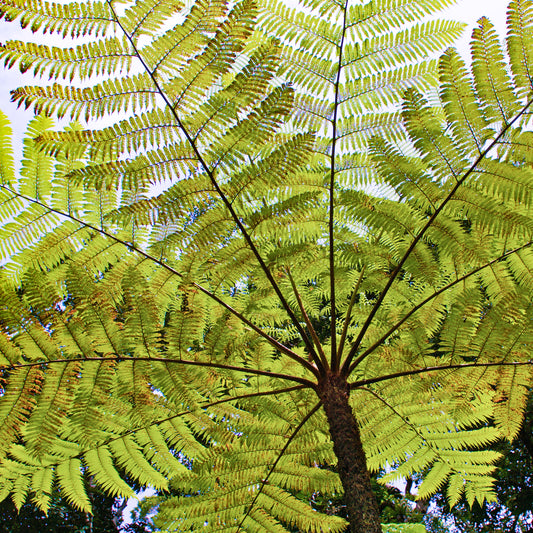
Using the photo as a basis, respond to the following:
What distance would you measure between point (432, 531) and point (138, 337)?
376 inches

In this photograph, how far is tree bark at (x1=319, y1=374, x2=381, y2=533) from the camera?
1.12m

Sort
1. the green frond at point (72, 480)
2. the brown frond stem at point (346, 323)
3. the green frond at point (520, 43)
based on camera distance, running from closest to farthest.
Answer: the green frond at point (520, 43) → the brown frond stem at point (346, 323) → the green frond at point (72, 480)

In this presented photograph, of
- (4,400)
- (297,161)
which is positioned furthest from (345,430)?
(4,400)

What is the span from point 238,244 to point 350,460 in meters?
0.89

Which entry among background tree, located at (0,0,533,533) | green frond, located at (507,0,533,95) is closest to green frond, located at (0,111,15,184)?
background tree, located at (0,0,533,533)

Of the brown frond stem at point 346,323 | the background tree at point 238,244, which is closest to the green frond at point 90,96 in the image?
the background tree at point 238,244

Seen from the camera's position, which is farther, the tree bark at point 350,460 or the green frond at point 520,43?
the green frond at point 520,43

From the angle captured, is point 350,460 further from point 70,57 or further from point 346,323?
point 70,57

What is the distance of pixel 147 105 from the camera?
1.38m

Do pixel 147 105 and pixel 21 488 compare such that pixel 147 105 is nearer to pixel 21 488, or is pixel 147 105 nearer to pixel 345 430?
pixel 345 430

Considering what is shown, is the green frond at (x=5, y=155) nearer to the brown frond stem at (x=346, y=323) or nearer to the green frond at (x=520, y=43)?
the brown frond stem at (x=346, y=323)

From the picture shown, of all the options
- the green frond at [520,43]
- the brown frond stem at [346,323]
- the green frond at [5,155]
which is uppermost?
the green frond at [520,43]

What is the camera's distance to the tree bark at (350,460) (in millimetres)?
1122

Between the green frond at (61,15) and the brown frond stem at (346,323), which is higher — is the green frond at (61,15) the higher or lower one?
the higher one
